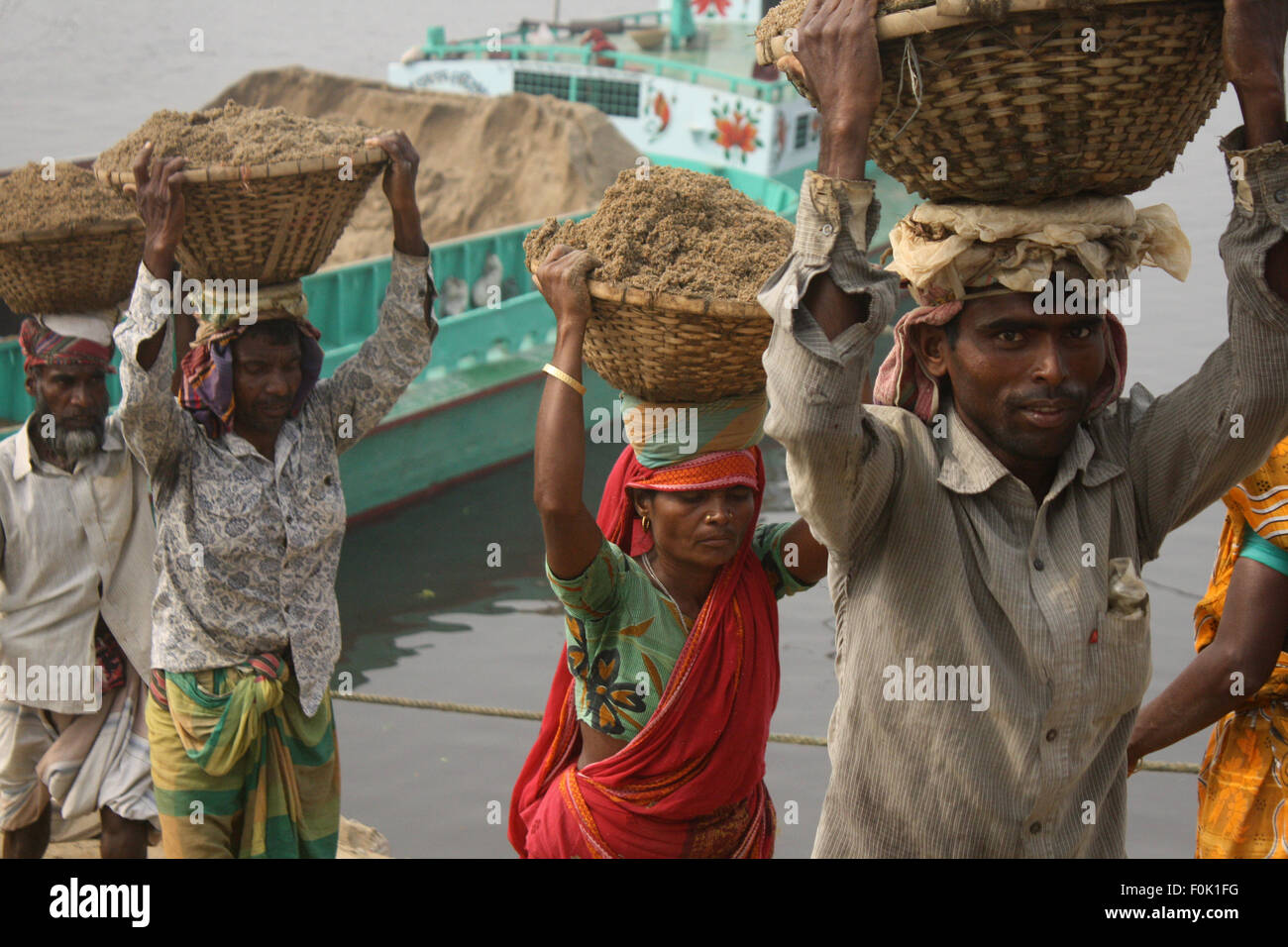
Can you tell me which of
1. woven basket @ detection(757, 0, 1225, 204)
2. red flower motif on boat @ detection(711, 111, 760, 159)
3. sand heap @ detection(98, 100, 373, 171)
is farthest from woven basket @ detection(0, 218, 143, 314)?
red flower motif on boat @ detection(711, 111, 760, 159)

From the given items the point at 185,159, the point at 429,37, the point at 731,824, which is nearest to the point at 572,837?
the point at 731,824

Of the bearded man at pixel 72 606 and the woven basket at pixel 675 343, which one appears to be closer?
the woven basket at pixel 675 343

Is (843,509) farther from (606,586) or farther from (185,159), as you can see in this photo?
(185,159)

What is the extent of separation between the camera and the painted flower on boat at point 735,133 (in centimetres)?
1417

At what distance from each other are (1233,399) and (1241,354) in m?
0.07

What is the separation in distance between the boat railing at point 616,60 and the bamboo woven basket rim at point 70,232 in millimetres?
11163

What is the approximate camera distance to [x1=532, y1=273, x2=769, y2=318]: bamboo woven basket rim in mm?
2396

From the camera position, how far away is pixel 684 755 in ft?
9.07

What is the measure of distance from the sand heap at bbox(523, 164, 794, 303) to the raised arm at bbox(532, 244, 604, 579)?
69mm

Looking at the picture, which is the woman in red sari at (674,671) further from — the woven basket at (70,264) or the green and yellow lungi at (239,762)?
the woven basket at (70,264)

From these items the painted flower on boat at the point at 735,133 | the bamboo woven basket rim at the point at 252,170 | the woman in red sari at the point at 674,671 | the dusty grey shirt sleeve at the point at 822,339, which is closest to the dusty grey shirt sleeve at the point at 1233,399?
the dusty grey shirt sleeve at the point at 822,339

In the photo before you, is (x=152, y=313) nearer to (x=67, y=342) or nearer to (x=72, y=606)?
(x=67, y=342)

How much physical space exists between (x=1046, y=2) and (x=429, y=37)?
1611 cm

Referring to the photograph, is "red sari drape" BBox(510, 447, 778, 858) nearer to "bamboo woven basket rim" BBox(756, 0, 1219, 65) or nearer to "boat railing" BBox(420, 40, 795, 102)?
"bamboo woven basket rim" BBox(756, 0, 1219, 65)
